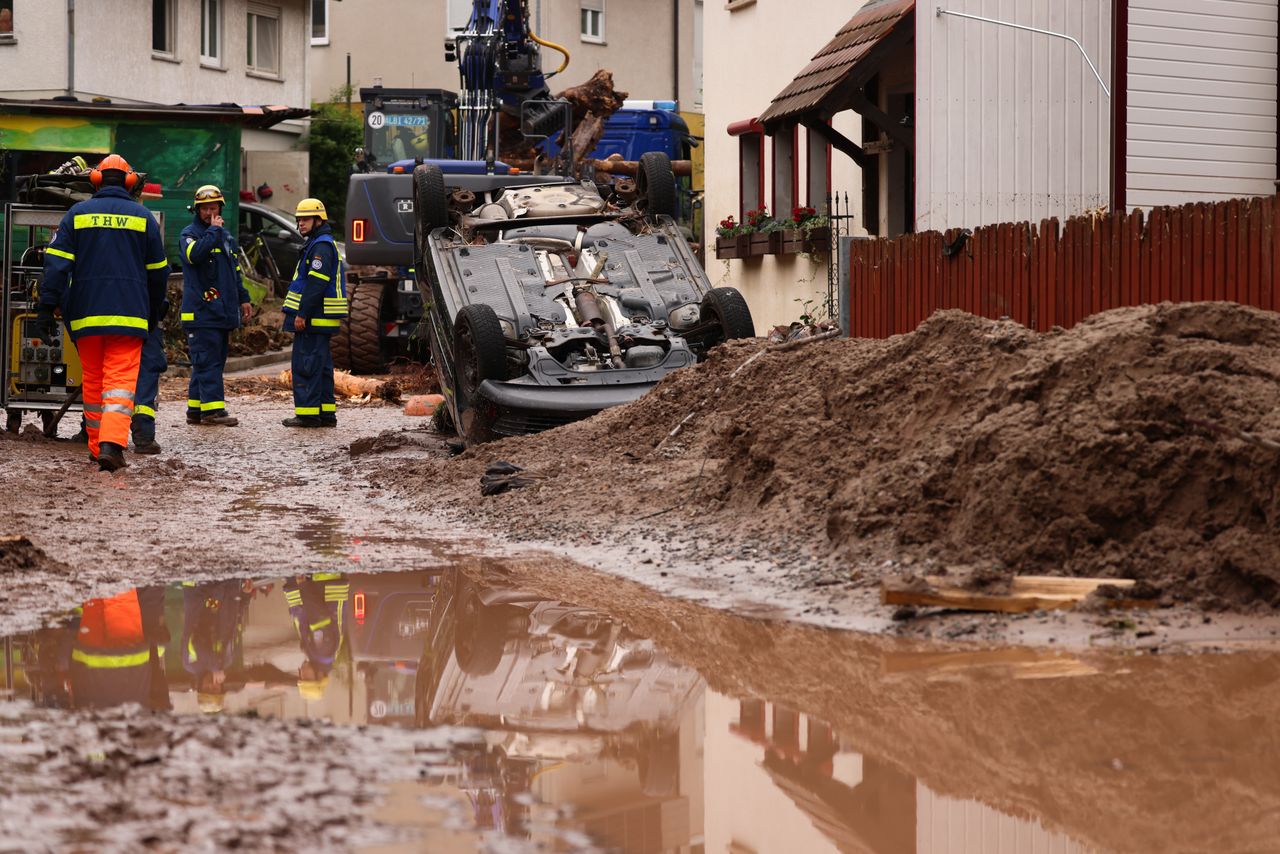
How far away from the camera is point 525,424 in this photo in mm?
11289

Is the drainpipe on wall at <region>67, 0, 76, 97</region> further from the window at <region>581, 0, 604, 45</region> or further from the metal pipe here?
the metal pipe

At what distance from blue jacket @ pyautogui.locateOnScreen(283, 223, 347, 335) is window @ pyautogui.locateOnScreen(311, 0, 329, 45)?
28.4 meters

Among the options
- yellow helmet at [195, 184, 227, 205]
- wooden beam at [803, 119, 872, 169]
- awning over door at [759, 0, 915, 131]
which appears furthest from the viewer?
wooden beam at [803, 119, 872, 169]

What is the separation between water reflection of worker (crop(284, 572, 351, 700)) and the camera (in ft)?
18.1

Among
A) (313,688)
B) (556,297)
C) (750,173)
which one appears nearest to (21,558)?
(313,688)

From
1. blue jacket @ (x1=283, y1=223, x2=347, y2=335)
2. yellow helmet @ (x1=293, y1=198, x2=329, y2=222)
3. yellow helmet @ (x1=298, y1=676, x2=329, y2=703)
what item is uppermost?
yellow helmet @ (x1=293, y1=198, x2=329, y2=222)

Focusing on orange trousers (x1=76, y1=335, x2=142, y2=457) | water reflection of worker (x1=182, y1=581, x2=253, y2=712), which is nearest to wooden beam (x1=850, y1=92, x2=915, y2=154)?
orange trousers (x1=76, y1=335, x2=142, y2=457)

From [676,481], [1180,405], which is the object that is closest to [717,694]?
[1180,405]

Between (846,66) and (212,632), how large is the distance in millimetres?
10978

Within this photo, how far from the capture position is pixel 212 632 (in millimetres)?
6203

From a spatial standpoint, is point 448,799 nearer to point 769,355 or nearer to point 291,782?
point 291,782

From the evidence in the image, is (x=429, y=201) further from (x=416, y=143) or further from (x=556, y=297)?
(x=416, y=143)

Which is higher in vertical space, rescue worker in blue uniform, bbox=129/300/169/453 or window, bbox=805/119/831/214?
window, bbox=805/119/831/214

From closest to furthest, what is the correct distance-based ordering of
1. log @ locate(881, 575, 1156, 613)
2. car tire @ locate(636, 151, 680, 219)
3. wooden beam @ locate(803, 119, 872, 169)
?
log @ locate(881, 575, 1156, 613), car tire @ locate(636, 151, 680, 219), wooden beam @ locate(803, 119, 872, 169)
